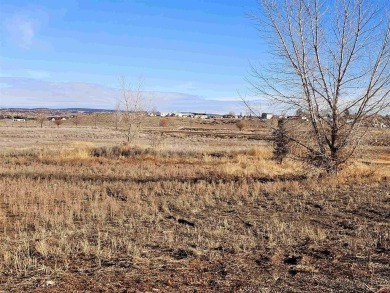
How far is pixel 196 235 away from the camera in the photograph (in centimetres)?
786

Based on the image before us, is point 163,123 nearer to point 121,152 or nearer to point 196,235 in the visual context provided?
point 121,152

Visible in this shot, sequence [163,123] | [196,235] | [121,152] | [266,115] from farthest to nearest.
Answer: [163,123], [121,152], [266,115], [196,235]

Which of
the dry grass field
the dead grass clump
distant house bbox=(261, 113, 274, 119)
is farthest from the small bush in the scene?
distant house bbox=(261, 113, 274, 119)

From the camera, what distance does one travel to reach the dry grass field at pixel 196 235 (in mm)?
5605

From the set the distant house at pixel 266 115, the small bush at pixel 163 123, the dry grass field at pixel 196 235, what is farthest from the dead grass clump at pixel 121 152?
the small bush at pixel 163 123

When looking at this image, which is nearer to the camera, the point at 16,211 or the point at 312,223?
the point at 312,223

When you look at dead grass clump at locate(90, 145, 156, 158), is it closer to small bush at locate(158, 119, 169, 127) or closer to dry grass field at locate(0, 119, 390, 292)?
dry grass field at locate(0, 119, 390, 292)

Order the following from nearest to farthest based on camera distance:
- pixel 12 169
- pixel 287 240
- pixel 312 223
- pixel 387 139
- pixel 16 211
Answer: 1. pixel 287 240
2. pixel 312 223
3. pixel 16 211
4. pixel 387 139
5. pixel 12 169

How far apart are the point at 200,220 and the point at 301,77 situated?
24.3 feet

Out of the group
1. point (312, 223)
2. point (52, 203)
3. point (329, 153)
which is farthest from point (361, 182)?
point (52, 203)

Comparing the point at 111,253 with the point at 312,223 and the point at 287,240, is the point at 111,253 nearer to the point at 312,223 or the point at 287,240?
the point at 287,240

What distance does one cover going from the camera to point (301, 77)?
48.3ft

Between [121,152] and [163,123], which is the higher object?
[163,123]

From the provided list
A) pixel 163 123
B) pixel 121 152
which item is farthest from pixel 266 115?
pixel 163 123
